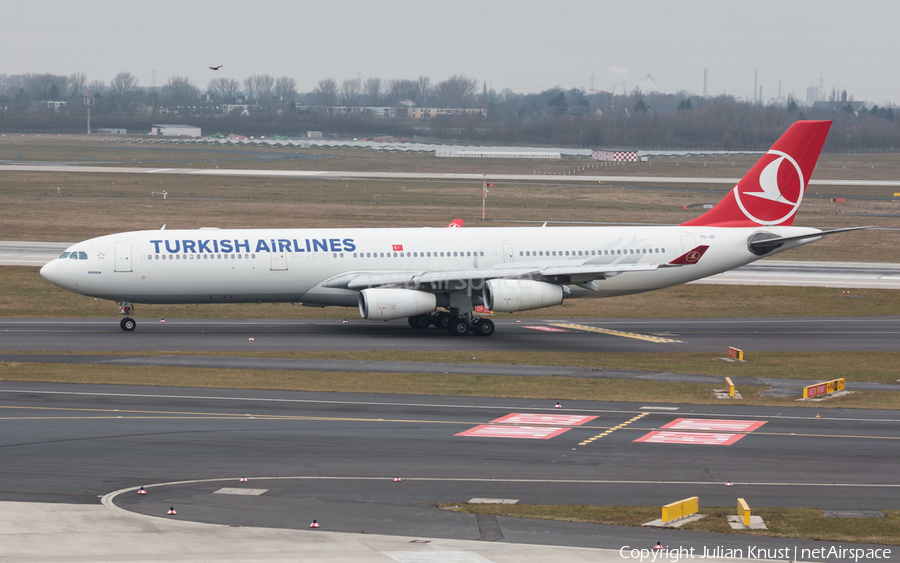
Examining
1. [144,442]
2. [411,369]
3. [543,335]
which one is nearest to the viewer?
[144,442]

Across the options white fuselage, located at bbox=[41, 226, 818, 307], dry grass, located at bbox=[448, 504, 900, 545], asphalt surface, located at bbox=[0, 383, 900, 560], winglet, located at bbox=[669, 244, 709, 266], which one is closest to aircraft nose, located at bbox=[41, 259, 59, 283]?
white fuselage, located at bbox=[41, 226, 818, 307]

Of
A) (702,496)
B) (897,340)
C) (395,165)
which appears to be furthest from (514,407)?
(395,165)

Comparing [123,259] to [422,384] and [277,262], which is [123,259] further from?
[422,384]

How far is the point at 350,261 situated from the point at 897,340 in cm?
2750

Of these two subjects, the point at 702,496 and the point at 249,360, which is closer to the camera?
the point at 702,496

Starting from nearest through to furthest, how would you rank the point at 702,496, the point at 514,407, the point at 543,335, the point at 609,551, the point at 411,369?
1. the point at 609,551
2. the point at 702,496
3. the point at 514,407
4. the point at 411,369
5. the point at 543,335

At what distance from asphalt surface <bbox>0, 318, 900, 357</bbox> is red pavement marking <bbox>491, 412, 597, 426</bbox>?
12.9 meters

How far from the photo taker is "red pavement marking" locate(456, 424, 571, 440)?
29031 mm

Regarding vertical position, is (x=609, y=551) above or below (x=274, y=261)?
below

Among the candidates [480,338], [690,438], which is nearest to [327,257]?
[480,338]

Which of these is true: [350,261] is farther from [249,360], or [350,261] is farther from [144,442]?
[144,442]

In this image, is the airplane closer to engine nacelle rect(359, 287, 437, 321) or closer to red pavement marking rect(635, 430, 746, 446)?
engine nacelle rect(359, 287, 437, 321)

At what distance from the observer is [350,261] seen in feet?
157

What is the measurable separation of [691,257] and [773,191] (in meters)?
7.39
